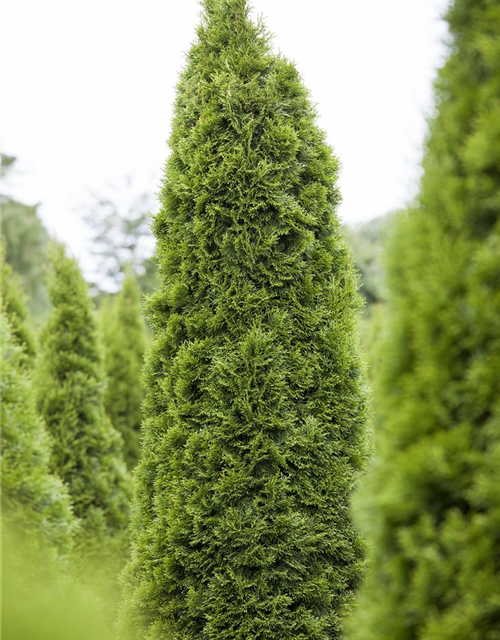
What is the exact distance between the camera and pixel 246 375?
12.8 ft

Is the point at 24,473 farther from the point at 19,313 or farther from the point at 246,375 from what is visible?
the point at 19,313

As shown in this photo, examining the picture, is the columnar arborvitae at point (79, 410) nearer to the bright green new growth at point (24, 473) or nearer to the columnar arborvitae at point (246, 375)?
the bright green new growth at point (24, 473)

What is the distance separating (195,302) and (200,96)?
69.6 inches

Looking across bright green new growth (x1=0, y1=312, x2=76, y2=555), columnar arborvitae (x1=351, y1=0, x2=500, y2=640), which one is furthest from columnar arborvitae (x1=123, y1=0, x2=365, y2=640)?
columnar arborvitae (x1=351, y1=0, x2=500, y2=640)

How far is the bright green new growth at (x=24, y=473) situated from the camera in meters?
4.46

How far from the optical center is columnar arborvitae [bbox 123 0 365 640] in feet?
12.3

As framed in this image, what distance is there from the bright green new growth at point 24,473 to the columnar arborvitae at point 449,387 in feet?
11.5

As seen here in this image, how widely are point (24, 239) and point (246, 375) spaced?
93.5 ft

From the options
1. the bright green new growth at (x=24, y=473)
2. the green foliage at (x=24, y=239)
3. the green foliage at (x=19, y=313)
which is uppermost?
the green foliage at (x=24, y=239)

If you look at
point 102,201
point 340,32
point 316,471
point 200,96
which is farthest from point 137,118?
point 316,471

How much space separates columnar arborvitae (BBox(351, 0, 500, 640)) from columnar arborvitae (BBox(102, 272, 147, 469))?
7863 millimetres

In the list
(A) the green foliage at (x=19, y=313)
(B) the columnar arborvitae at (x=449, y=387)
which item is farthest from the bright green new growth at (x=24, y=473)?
(A) the green foliage at (x=19, y=313)

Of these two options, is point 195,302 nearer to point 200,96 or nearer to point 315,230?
point 315,230

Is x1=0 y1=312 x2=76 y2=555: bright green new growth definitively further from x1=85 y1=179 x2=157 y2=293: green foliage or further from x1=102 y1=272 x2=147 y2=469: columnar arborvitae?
x1=85 y1=179 x2=157 y2=293: green foliage
